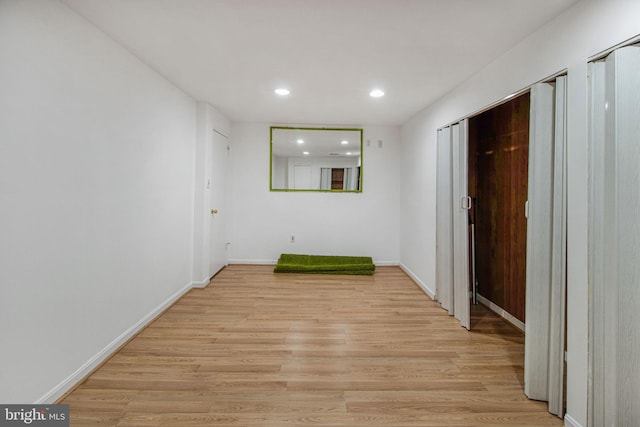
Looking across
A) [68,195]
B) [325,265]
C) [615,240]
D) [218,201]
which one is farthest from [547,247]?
[218,201]

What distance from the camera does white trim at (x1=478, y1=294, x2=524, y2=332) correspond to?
2962 millimetres

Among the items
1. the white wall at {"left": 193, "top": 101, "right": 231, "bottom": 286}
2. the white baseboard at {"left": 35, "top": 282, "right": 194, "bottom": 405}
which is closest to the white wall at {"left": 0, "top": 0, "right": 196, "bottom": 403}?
the white baseboard at {"left": 35, "top": 282, "right": 194, "bottom": 405}

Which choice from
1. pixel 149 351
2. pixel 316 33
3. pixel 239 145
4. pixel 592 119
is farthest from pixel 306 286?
pixel 592 119

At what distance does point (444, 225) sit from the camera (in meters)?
3.31

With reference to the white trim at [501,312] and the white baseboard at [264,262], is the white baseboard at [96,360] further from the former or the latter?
the white trim at [501,312]

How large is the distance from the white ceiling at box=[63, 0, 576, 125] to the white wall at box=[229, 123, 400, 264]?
1.79m

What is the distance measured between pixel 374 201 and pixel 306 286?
2.02 meters

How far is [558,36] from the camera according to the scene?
1825 mm

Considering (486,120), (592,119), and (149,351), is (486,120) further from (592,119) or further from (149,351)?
(149,351)

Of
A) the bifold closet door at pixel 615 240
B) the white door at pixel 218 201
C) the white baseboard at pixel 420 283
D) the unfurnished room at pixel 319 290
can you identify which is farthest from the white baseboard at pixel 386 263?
the bifold closet door at pixel 615 240

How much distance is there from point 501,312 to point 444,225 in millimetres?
1117

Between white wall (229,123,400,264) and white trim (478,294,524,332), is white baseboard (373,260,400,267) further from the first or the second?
white trim (478,294,524,332)

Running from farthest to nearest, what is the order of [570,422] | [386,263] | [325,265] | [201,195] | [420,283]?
[386,263] → [325,265] → [420,283] → [201,195] → [570,422]

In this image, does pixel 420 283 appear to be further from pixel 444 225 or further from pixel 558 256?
pixel 558 256
